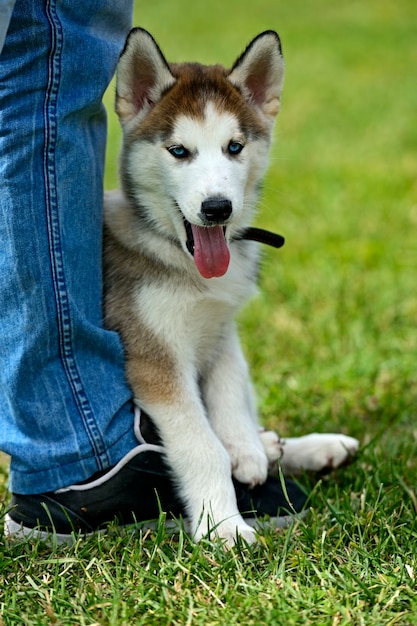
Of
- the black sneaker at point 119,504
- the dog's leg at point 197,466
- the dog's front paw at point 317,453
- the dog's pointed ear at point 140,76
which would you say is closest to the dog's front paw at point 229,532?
the dog's leg at point 197,466

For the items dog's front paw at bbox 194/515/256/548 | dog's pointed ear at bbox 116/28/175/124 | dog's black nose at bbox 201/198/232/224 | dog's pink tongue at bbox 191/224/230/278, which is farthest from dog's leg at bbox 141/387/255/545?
dog's pointed ear at bbox 116/28/175/124

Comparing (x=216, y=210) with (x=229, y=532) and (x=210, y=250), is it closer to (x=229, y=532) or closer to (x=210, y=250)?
(x=210, y=250)

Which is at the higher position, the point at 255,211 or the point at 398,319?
the point at 255,211

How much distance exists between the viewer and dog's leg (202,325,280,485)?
3.09 meters

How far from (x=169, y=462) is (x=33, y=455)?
47 cm

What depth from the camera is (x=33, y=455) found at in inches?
109

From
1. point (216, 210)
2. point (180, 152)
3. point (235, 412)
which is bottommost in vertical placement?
point (235, 412)

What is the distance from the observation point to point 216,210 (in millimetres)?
2805

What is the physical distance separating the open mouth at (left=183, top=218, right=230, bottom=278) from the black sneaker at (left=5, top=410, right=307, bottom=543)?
0.60 metres

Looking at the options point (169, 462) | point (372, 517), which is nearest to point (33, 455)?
point (169, 462)

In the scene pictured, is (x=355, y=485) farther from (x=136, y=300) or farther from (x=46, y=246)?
(x=46, y=246)

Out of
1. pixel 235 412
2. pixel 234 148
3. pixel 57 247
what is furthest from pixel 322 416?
pixel 57 247

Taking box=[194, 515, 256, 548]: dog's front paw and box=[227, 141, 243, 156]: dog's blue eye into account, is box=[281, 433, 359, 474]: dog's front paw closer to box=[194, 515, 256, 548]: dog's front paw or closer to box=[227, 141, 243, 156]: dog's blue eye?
box=[194, 515, 256, 548]: dog's front paw

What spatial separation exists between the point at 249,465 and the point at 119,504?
485 mm
